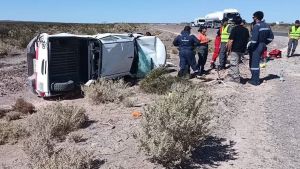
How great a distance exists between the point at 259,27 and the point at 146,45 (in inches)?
155

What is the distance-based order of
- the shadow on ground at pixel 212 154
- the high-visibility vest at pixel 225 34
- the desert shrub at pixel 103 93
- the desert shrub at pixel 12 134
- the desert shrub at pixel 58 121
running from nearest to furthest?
the shadow on ground at pixel 212 154
the desert shrub at pixel 58 121
the desert shrub at pixel 12 134
the desert shrub at pixel 103 93
the high-visibility vest at pixel 225 34

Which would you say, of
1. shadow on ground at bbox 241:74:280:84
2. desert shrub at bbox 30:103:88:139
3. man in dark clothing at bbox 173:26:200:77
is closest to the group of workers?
man in dark clothing at bbox 173:26:200:77

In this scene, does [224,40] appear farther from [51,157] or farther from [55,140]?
[51,157]

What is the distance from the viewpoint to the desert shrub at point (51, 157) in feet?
19.1

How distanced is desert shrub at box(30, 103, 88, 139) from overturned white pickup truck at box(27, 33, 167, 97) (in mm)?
2960

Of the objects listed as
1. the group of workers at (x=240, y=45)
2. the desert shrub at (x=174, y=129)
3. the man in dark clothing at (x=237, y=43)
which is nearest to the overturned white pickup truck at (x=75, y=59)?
the group of workers at (x=240, y=45)

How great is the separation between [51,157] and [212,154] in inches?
91.7

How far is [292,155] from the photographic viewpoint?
6.79 meters

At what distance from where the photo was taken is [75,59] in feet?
42.5

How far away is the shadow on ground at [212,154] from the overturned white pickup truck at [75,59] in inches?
233

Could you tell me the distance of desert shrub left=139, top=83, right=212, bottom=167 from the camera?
6.04m

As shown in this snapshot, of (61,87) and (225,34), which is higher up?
(225,34)

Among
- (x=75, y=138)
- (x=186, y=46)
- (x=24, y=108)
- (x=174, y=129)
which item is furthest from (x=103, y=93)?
(x=174, y=129)

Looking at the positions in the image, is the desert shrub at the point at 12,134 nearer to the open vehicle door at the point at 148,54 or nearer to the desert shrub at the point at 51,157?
the desert shrub at the point at 51,157
